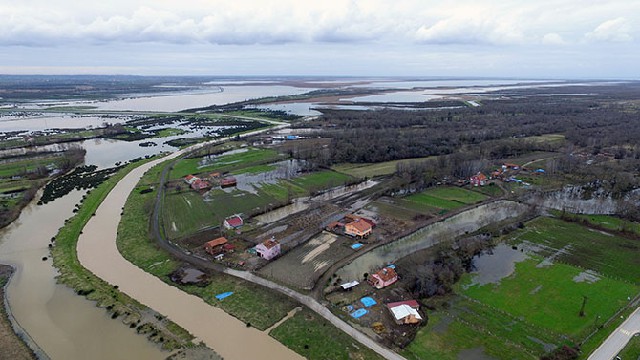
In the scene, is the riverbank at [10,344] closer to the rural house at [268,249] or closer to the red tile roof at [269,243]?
the rural house at [268,249]

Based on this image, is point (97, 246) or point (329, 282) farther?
point (97, 246)

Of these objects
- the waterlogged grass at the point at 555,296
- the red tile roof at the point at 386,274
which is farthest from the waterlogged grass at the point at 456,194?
the red tile roof at the point at 386,274

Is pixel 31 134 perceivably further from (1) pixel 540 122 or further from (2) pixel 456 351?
(1) pixel 540 122

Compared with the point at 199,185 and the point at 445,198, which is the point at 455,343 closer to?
the point at 445,198

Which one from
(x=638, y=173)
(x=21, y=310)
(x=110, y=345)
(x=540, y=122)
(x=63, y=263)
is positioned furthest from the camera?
(x=540, y=122)

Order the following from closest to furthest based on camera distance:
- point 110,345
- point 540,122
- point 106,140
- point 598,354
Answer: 1. point 598,354
2. point 110,345
3. point 106,140
4. point 540,122

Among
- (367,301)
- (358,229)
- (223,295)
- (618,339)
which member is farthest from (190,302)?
(618,339)

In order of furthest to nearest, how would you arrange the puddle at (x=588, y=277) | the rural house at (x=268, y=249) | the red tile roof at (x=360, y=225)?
the red tile roof at (x=360, y=225)
the rural house at (x=268, y=249)
the puddle at (x=588, y=277)

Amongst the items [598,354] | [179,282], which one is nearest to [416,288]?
[598,354]
